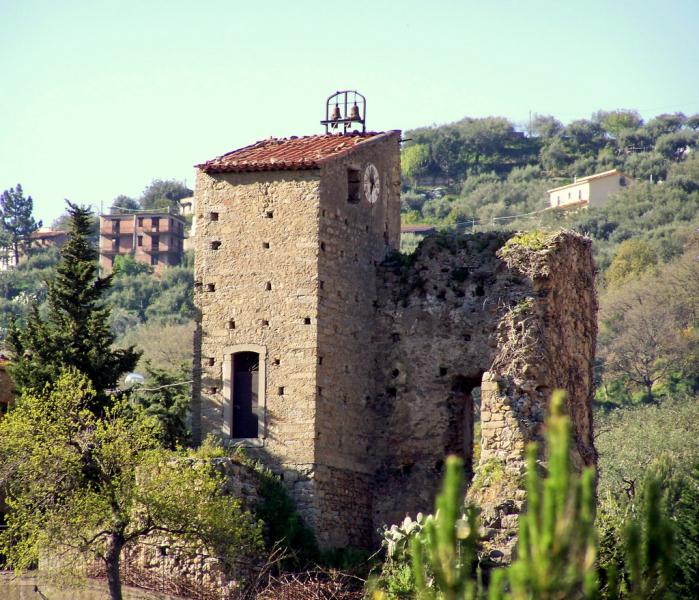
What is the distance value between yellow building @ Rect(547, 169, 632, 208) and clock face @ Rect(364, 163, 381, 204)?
177 ft

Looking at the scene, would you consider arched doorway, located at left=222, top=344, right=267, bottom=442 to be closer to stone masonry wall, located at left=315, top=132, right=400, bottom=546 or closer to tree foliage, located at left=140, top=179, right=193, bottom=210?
stone masonry wall, located at left=315, top=132, right=400, bottom=546

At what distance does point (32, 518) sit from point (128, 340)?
44.0 meters

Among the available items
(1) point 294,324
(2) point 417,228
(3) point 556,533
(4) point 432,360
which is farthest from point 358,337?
(2) point 417,228

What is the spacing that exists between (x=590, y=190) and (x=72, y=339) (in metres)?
57.8

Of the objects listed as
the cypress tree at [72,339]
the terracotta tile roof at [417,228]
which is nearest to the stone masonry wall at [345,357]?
the cypress tree at [72,339]

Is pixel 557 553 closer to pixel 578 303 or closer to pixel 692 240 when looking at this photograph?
pixel 578 303

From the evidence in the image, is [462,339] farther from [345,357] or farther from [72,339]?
[72,339]

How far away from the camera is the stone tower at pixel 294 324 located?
28.5 metres

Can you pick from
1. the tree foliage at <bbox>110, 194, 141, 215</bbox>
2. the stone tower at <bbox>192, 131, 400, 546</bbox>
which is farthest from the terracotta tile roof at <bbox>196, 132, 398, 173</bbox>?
the tree foliage at <bbox>110, 194, 141, 215</bbox>

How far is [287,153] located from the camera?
30.2 meters

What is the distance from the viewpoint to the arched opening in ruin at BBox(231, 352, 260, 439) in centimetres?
2877

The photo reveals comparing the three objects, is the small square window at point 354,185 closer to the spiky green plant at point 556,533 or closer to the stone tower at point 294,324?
the stone tower at point 294,324

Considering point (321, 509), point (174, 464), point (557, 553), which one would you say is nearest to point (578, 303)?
point (321, 509)

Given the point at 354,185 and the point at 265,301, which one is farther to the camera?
the point at 354,185
